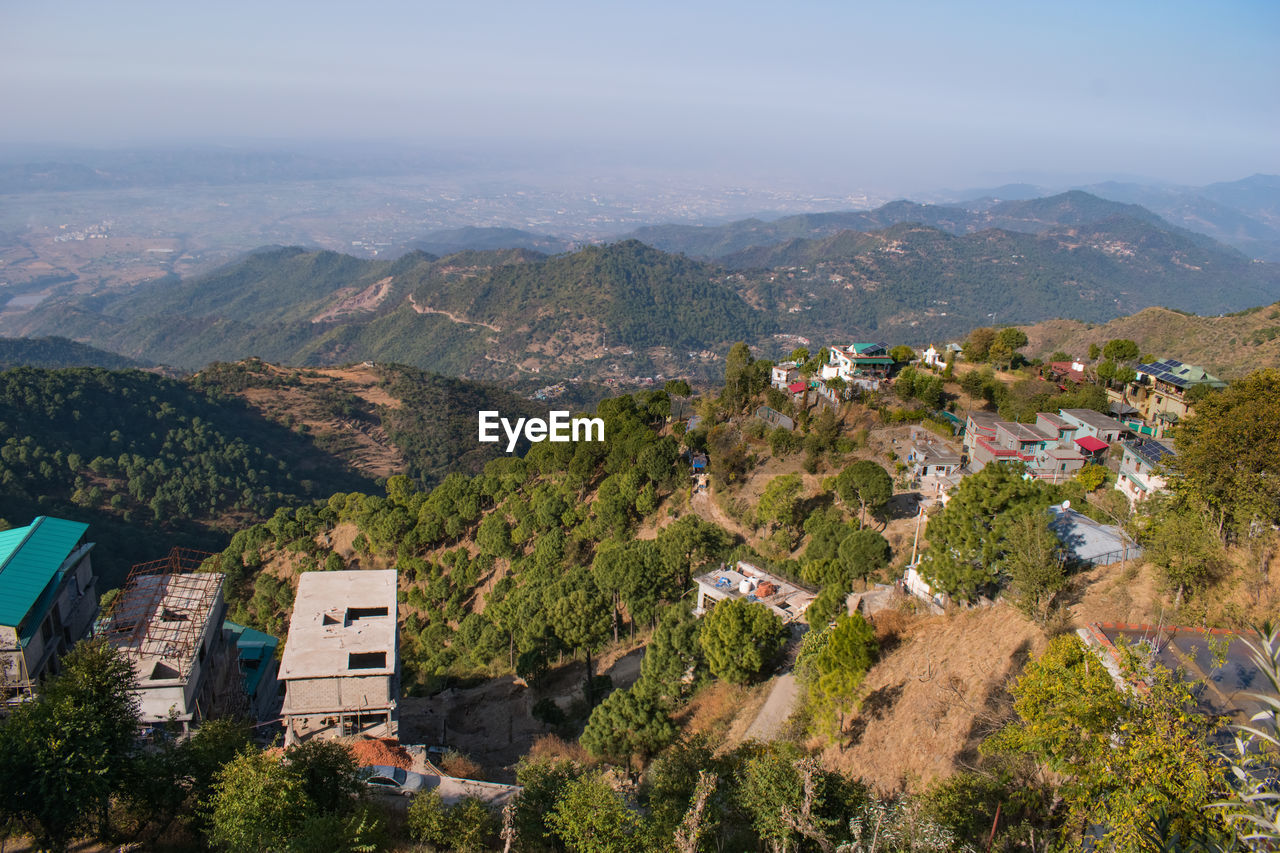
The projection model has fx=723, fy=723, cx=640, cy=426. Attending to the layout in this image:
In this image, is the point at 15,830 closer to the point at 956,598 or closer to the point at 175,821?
the point at 175,821

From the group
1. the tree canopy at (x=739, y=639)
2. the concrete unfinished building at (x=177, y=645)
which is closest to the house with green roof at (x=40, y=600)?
the concrete unfinished building at (x=177, y=645)

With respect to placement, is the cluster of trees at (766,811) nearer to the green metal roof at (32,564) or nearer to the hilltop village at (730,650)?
the hilltop village at (730,650)

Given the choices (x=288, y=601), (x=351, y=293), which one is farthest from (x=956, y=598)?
(x=351, y=293)

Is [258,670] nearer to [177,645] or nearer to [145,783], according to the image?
[177,645]

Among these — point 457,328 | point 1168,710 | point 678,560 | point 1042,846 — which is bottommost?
point 457,328

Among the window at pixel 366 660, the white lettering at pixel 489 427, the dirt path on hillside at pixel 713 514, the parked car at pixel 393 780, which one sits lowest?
the white lettering at pixel 489 427

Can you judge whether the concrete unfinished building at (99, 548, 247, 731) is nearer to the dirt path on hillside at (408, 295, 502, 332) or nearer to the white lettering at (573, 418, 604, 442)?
the white lettering at (573, 418, 604, 442)

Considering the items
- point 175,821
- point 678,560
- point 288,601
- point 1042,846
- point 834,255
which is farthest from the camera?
point 834,255

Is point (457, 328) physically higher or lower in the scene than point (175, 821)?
lower
